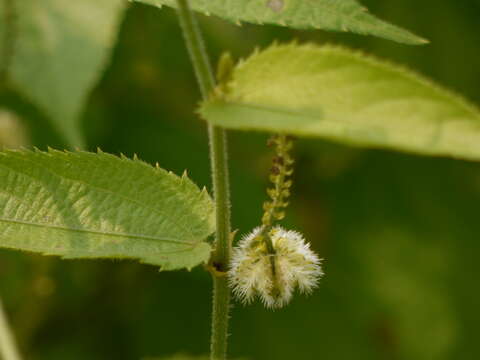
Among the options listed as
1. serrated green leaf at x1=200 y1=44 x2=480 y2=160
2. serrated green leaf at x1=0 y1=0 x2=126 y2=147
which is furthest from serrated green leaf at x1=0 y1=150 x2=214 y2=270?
serrated green leaf at x1=0 y1=0 x2=126 y2=147

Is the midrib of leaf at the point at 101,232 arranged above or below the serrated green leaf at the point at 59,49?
below

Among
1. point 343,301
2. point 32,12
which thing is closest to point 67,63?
point 32,12

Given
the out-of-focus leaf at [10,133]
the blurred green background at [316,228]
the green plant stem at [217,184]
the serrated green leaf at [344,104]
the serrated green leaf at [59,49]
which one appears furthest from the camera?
the blurred green background at [316,228]

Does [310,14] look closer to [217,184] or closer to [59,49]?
[217,184]

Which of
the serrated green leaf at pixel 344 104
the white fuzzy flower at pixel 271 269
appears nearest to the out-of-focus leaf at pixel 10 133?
the white fuzzy flower at pixel 271 269

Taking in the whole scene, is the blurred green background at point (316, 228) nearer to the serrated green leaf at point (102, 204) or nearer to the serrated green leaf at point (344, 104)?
the serrated green leaf at point (102, 204)

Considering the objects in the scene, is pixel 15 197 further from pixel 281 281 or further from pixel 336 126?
pixel 336 126

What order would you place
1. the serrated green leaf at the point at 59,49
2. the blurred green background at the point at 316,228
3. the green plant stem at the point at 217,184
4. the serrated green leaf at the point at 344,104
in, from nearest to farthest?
the serrated green leaf at the point at 344,104
the green plant stem at the point at 217,184
the serrated green leaf at the point at 59,49
the blurred green background at the point at 316,228
